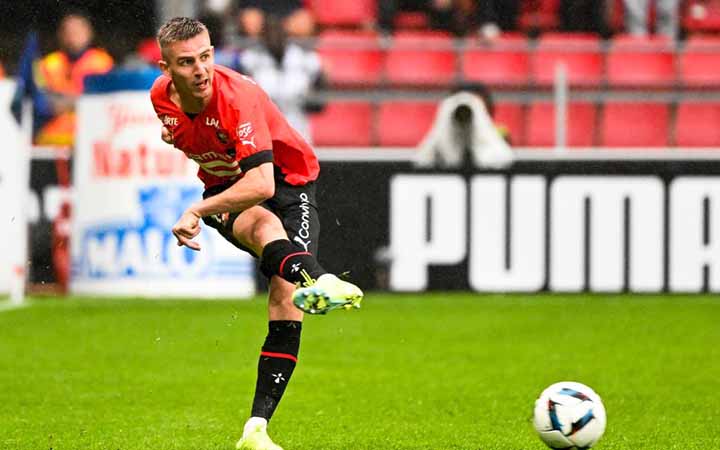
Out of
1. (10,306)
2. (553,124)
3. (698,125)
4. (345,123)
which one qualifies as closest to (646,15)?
(698,125)

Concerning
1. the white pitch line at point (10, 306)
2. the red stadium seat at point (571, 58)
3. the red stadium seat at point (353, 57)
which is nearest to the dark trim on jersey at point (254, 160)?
the white pitch line at point (10, 306)

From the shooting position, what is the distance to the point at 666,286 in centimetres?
1300

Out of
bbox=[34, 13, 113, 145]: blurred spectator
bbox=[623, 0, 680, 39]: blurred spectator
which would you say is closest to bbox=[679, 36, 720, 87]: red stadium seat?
bbox=[623, 0, 680, 39]: blurred spectator

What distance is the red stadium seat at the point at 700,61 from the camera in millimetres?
17266

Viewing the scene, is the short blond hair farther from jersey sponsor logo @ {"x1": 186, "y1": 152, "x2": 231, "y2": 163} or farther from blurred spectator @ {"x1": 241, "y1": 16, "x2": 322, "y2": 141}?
blurred spectator @ {"x1": 241, "y1": 16, "x2": 322, "y2": 141}

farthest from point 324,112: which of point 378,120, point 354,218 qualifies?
point 354,218

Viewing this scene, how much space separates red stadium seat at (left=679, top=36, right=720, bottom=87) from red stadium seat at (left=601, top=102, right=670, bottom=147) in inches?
28.9

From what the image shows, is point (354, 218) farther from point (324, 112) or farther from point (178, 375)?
point (178, 375)

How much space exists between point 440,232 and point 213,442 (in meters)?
7.00

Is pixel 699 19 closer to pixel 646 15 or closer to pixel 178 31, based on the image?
pixel 646 15

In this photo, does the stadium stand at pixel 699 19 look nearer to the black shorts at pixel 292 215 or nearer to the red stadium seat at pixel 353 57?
the red stadium seat at pixel 353 57

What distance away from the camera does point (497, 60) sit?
56.3 ft

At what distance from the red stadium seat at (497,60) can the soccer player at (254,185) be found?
10.8 m

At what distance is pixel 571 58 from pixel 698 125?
1.71 metres
